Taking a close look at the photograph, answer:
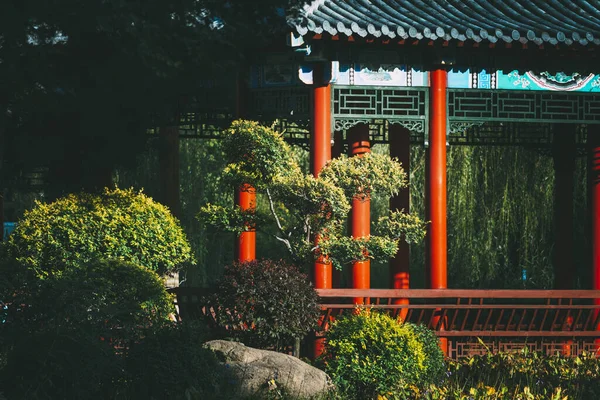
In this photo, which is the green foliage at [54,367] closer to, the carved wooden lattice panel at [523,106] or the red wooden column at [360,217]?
the red wooden column at [360,217]

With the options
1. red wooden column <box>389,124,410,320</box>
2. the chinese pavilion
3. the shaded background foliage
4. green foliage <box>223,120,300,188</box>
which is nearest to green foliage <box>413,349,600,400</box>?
the chinese pavilion

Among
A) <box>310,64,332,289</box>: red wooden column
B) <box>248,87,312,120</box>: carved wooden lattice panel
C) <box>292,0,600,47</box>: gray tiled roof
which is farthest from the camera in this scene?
<box>248,87,312,120</box>: carved wooden lattice panel

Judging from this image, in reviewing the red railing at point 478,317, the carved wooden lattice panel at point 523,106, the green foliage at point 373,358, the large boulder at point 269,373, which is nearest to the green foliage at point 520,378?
the green foliage at point 373,358

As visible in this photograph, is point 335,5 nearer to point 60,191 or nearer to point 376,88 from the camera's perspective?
point 376,88

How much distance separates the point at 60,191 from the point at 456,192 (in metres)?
9.13

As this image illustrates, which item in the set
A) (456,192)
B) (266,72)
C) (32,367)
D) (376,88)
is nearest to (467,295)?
(376,88)

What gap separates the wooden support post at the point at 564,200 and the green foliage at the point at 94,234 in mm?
6564

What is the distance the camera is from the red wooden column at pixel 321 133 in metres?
12.3

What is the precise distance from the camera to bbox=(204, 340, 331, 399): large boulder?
8477 millimetres

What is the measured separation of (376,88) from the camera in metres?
12.8

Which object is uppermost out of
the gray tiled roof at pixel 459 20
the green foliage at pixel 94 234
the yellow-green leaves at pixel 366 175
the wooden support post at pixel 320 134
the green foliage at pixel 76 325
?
the gray tiled roof at pixel 459 20

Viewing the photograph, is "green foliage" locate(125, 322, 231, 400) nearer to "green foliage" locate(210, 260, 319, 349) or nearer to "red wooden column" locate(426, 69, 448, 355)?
"green foliage" locate(210, 260, 319, 349)

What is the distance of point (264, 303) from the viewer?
33.9 feet

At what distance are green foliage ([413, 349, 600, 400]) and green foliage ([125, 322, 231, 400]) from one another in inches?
86.3
